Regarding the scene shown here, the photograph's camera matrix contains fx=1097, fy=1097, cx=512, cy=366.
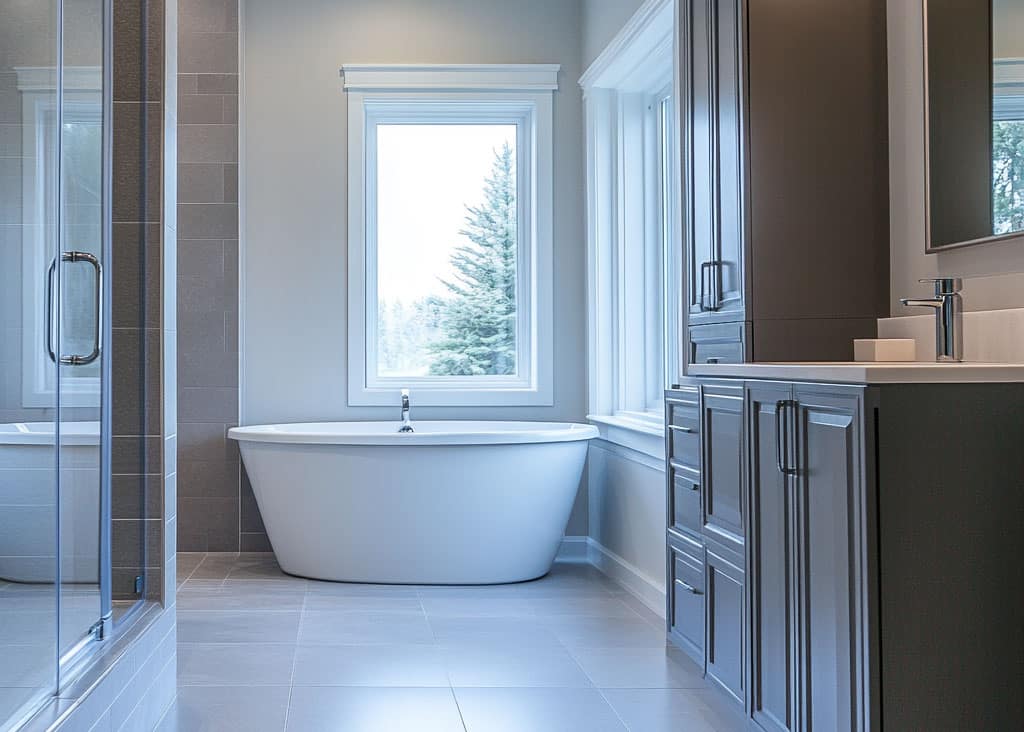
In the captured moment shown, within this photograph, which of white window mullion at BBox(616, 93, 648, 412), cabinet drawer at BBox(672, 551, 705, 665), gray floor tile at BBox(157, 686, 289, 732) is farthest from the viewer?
white window mullion at BBox(616, 93, 648, 412)

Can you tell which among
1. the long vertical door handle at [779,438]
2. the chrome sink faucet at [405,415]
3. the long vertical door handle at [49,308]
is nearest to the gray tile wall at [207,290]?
the chrome sink faucet at [405,415]

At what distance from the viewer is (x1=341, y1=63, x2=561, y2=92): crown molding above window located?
534 centimetres

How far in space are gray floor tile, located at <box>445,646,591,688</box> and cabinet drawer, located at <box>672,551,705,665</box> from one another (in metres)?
0.32

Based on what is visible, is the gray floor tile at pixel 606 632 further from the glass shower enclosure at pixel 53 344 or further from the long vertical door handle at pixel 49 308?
the long vertical door handle at pixel 49 308

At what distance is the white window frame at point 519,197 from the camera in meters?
5.35

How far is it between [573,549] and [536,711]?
7.81 ft

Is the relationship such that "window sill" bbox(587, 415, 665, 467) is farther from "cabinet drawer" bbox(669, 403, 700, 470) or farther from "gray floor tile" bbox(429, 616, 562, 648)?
"gray floor tile" bbox(429, 616, 562, 648)

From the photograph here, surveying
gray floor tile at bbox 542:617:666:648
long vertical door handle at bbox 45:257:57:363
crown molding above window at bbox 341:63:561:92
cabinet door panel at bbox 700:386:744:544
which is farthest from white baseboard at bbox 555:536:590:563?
long vertical door handle at bbox 45:257:57:363

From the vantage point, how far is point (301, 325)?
5336 mm

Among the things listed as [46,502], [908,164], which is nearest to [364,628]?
[46,502]

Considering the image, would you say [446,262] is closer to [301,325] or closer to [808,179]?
[301,325]

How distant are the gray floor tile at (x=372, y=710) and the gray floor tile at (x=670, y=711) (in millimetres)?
455

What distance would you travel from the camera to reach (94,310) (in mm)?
2488

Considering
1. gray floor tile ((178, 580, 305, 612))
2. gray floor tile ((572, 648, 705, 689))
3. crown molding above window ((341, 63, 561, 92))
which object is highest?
crown molding above window ((341, 63, 561, 92))
